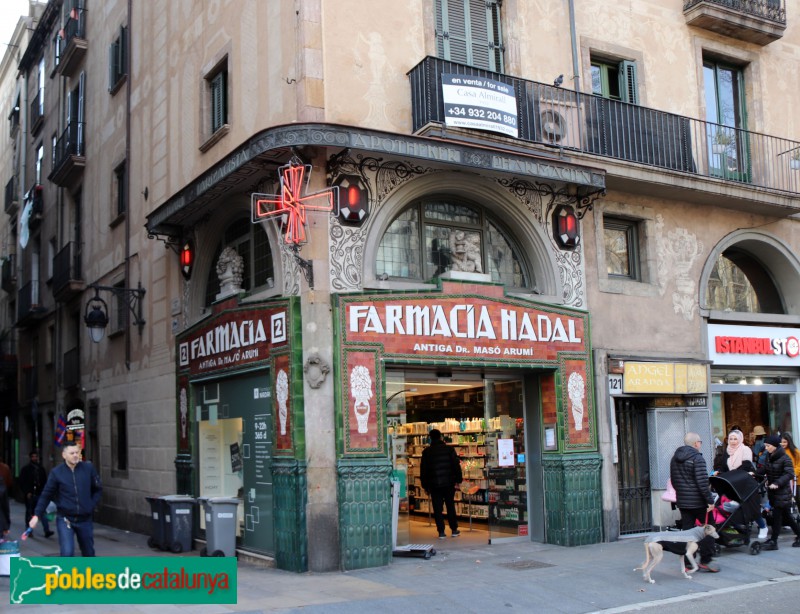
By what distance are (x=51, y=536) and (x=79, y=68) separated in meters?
12.2

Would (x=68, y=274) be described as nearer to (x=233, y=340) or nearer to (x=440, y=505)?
(x=233, y=340)

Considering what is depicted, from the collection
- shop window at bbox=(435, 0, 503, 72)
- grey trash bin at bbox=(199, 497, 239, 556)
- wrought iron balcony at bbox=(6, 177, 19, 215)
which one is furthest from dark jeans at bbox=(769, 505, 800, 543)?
wrought iron balcony at bbox=(6, 177, 19, 215)

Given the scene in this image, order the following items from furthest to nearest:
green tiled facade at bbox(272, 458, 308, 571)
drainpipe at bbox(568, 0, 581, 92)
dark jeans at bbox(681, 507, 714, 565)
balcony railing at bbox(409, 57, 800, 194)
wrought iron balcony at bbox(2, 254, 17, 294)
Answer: wrought iron balcony at bbox(2, 254, 17, 294) → drainpipe at bbox(568, 0, 581, 92) → balcony railing at bbox(409, 57, 800, 194) → green tiled facade at bbox(272, 458, 308, 571) → dark jeans at bbox(681, 507, 714, 565)

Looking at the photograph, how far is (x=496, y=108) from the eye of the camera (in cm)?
1324

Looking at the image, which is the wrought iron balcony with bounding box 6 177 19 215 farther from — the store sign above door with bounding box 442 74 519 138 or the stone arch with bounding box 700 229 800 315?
the stone arch with bounding box 700 229 800 315

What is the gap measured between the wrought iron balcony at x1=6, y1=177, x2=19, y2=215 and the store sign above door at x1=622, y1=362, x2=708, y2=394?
2458 centimetres

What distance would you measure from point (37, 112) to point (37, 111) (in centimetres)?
4

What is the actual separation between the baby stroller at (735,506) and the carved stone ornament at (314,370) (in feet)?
17.8

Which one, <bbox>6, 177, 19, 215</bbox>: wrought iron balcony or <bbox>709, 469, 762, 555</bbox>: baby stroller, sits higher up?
<bbox>6, 177, 19, 215</bbox>: wrought iron balcony

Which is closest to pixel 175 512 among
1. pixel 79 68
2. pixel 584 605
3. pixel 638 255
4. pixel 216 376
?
pixel 216 376

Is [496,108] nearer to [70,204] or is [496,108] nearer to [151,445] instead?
[151,445]

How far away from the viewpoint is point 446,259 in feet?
45.1

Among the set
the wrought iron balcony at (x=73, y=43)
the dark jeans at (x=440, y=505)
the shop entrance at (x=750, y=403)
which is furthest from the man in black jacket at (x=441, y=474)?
the wrought iron balcony at (x=73, y=43)

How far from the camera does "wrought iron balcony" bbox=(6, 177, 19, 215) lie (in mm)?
31852
